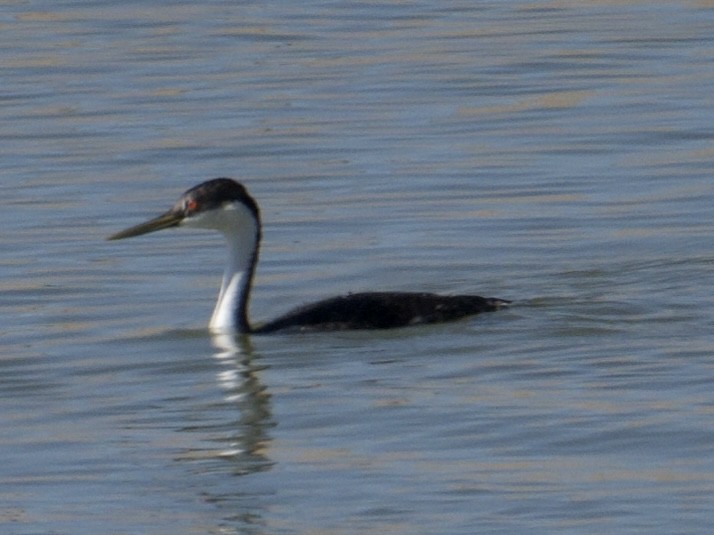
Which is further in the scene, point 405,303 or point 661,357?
point 405,303

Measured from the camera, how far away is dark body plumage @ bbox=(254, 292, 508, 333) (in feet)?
43.7

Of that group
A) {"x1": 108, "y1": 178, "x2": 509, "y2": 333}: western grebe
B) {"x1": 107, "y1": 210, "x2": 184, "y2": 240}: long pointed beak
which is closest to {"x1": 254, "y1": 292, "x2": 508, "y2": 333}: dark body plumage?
{"x1": 108, "y1": 178, "x2": 509, "y2": 333}: western grebe

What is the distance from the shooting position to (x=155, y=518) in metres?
9.84

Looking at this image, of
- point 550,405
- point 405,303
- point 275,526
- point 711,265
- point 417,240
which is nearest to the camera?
point 275,526

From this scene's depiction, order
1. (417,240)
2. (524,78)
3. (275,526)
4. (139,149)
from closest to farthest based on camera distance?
1. (275,526)
2. (417,240)
3. (139,149)
4. (524,78)

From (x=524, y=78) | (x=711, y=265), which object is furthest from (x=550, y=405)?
(x=524, y=78)

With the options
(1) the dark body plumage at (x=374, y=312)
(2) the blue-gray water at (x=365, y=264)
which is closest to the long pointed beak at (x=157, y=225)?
(2) the blue-gray water at (x=365, y=264)

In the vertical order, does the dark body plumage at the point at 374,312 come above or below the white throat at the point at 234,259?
below

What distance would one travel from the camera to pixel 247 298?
1374 cm

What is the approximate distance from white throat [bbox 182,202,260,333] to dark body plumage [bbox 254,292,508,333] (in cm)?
22

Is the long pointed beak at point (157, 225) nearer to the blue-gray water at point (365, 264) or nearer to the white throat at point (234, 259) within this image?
the white throat at point (234, 259)

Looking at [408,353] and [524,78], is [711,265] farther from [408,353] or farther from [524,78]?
[524,78]

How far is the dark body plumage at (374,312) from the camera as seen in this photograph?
13312mm

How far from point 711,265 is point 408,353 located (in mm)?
2686
